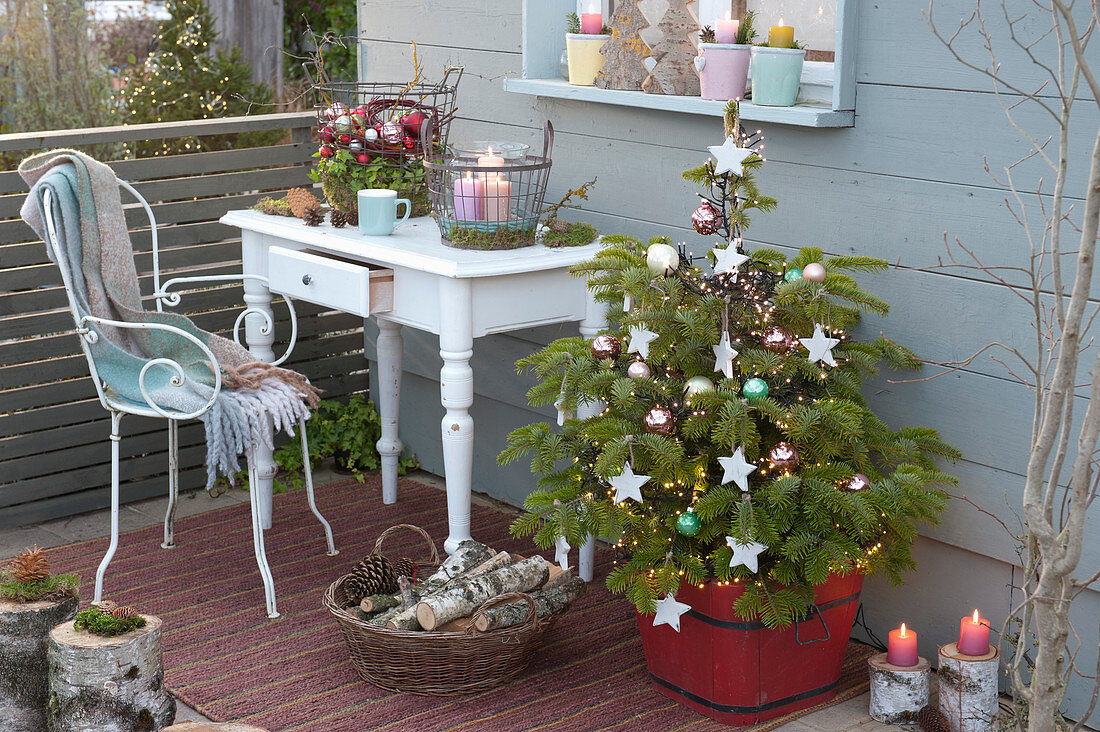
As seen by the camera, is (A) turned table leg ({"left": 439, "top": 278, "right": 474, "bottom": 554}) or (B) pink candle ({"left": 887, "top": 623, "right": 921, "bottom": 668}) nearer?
(B) pink candle ({"left": 887, "top": 623, "right": 921, "bottom": 668})

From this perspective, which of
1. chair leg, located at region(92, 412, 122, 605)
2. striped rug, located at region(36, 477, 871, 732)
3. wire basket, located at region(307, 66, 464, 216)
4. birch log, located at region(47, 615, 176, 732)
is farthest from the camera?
wire basket, located at region(307, 66, 464, 216)

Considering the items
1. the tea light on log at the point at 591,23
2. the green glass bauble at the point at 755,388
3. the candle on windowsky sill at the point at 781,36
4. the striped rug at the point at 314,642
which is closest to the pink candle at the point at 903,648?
the striped rug at the point at 314,642

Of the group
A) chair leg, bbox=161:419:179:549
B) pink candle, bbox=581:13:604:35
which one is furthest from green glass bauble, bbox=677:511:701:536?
chair leg, bbox=161:419:179:549

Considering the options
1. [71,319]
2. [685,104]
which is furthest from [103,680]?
[685,104]

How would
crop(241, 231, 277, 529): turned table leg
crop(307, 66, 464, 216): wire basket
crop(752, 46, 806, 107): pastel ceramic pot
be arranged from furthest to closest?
crop(241, 231, 277, 529): turned table leg → crop(307, 66, 464, 216): wire basket → crop(752, 46, 806, 107): pastel ceramic pot

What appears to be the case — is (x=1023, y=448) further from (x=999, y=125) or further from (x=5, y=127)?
(x=5, y=127)

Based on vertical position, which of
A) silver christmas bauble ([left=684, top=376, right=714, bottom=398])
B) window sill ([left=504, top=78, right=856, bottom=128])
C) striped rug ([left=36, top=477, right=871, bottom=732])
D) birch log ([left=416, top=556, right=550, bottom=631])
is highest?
window sill ([left=504, top=78, right=856, bottom=128])

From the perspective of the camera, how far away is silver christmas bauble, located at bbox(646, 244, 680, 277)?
7.68 ft

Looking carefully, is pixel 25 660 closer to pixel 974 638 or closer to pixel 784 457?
pixel 784 457

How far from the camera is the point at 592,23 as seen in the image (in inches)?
120

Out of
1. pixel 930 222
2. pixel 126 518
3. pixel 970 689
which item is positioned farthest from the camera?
pixel 126 518

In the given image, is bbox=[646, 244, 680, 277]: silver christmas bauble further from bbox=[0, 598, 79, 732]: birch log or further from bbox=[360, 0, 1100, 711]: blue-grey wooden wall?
bbox=[0, 598, 79, 732]: birch log

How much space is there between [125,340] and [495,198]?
93cm

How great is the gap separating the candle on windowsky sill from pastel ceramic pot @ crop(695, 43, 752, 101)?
9 centimetres
